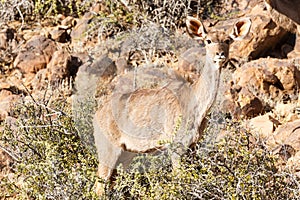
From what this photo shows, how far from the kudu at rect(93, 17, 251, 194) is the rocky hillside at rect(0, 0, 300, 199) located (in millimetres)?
242

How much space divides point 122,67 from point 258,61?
2.26 m

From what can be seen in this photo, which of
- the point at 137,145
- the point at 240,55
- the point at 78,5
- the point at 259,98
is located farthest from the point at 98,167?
the point at 78,5

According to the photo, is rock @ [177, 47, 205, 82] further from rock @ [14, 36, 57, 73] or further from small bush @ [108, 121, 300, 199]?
small bush @ [108, 121, 300, 199]

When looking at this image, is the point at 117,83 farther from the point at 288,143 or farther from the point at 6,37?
the point at 6,37

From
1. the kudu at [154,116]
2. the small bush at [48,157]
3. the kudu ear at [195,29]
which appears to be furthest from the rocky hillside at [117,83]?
the kudu ear at [195,29]

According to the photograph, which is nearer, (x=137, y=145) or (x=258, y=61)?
(x=137, y=145)

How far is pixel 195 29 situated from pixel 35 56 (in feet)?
18.3

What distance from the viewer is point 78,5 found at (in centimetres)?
1384

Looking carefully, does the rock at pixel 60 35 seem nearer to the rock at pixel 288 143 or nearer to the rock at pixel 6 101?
the rock at pixel 6 101

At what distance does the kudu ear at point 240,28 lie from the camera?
287 inches

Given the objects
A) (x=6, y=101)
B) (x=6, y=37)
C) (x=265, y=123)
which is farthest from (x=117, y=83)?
(x=6, y=37)

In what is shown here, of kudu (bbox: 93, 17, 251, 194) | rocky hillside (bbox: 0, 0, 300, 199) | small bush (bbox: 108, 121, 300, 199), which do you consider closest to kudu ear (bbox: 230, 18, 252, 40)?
kudu (bbox: 93, 17, 251, 194)

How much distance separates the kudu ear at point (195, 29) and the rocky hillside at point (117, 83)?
0.93m

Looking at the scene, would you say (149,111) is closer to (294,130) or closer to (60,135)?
(60,135)
